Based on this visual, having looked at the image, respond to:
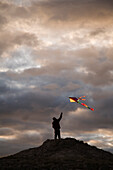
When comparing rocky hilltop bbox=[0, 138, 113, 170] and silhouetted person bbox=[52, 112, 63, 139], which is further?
silhouetted person bbox=[52, 112, 63, 139]

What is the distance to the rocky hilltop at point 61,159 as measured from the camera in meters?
25.5

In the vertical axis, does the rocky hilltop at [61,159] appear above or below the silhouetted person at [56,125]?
below

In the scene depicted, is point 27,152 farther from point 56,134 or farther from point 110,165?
point 110,165

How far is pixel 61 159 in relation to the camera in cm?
2803

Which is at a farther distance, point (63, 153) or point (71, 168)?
point (63, 153)

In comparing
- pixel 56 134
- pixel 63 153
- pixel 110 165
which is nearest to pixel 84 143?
pixel 56 134

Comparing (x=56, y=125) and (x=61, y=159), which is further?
(x=56, y=125)

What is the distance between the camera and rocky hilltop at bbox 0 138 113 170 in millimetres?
25464

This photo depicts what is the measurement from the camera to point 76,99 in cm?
3491

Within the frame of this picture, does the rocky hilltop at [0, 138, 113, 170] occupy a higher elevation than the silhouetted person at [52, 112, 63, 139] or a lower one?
lower

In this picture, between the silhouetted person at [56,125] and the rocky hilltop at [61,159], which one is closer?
the rocky hilltop at [61,159]

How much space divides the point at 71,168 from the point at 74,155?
5417 mm

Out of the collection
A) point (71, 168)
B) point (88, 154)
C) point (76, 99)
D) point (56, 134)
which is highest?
point (76, 99)

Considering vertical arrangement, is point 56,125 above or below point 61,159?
above
